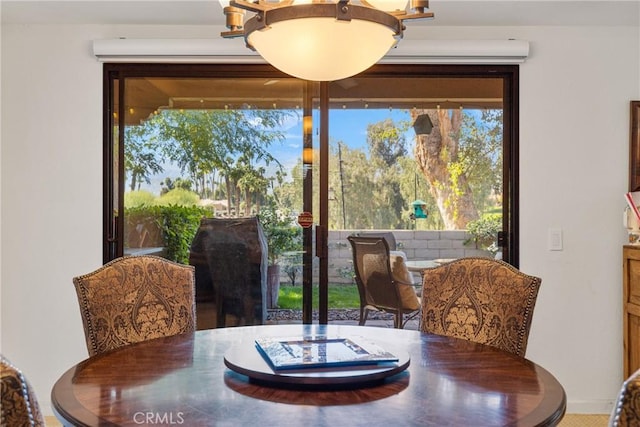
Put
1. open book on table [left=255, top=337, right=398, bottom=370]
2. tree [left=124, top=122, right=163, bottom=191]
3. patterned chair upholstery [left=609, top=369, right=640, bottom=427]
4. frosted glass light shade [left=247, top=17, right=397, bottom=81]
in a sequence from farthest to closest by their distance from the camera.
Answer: tree [left=124, top=122, right=163, bottom=191]
frosted glass light shade [left=247, top=17, right=397, bottom=81]
open book on table [left=255, top=337, right=398, bottom=370]
patterned chair upholstery [left=609, top=369, right=640, bottom=427]

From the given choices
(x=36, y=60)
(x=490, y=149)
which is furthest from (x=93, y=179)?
(x=490, y=149)

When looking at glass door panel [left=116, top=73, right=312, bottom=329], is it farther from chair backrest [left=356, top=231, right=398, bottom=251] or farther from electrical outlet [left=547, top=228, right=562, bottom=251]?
electrical outlet [left=547, top=228, right=562, bottom=251]

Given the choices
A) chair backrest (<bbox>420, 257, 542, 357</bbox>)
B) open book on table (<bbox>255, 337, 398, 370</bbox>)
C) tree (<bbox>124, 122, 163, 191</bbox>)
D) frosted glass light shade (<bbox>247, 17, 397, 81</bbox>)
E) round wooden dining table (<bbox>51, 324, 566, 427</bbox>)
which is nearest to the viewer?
round wooden dining table (<bbox>51, 324, 566, 427</bbox>)

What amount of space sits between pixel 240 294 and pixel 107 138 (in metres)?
1.22

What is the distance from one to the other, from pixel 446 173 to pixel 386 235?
53 centimetres

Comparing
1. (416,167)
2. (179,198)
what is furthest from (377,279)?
(179,198)

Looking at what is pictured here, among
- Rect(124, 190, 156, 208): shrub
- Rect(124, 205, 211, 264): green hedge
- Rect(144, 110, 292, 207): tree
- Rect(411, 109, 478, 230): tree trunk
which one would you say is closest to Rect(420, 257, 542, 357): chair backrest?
Rect(411, 109, 478, 230): tree trunk

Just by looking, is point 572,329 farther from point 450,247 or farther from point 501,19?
point 501,19

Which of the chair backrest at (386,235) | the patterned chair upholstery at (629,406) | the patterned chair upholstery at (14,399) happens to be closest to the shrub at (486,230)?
the chair backrest at (386,235)

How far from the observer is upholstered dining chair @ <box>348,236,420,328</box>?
3260 millimetres

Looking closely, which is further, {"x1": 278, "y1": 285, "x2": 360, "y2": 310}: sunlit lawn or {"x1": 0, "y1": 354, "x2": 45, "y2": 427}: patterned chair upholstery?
{"x1": 278, "y1": 285, "x2": 360, "y2": 310}: sunlit lawn

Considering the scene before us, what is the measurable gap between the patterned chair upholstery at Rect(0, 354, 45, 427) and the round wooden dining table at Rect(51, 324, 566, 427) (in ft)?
1.02

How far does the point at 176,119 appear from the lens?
323 centimetres

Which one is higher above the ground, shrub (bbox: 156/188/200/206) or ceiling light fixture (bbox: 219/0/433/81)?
ceiling light fixture (bbox: 219/0/433/81)
